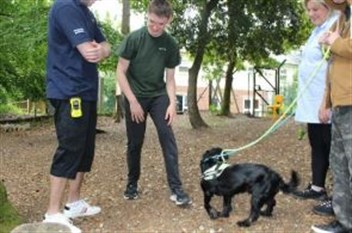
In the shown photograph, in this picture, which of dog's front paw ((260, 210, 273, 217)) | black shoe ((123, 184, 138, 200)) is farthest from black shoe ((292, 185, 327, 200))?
black shoe ((123, 184, 138, 200))

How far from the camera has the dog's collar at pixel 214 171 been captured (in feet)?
15.5

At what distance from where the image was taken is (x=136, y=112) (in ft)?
17.2

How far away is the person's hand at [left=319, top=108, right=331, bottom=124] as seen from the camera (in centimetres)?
483

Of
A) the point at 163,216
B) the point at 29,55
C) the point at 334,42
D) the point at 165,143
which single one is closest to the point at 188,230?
the point at 163,216

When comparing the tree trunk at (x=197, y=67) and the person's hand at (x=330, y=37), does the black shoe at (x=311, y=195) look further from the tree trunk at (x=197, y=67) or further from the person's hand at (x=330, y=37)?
the tree trunk at (x=197, y=67)

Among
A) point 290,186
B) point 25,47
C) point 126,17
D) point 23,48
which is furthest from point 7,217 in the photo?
point 126,17

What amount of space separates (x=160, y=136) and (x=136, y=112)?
30 cm

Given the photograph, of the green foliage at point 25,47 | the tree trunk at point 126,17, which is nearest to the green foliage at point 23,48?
the green foliage at point 25,47

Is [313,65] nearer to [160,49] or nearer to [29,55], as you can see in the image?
[160,49]

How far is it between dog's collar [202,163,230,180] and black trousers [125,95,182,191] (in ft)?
1.82

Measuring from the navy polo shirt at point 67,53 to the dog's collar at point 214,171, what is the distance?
1097mm

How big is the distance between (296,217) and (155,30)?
1.99 metres

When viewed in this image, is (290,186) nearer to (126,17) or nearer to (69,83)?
(69,83)

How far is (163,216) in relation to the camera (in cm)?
505
